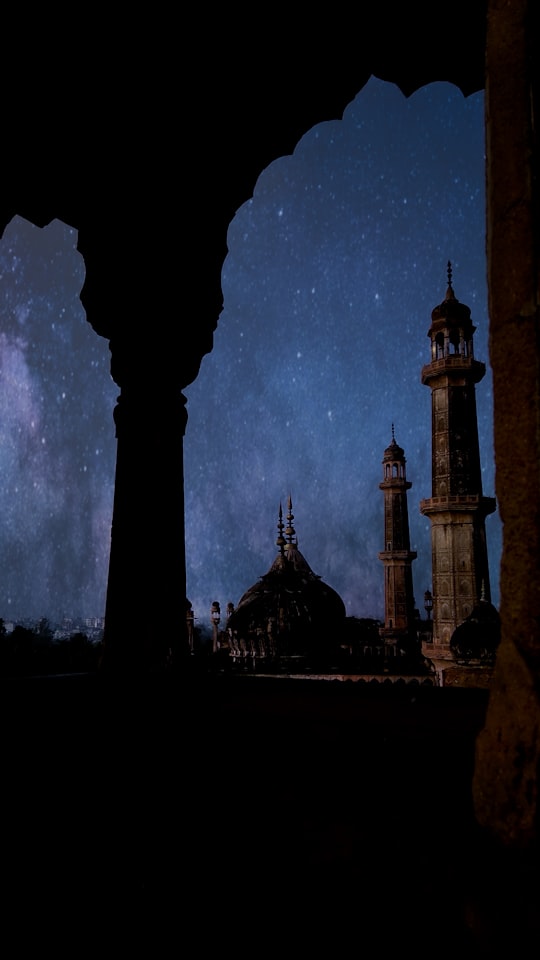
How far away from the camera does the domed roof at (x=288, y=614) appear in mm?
15835

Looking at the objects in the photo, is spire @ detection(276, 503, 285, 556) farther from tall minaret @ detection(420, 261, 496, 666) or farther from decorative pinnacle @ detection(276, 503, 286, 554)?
tall minaret @ detection(420, 261, 496, 666)

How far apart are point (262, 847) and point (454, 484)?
18.8 meters

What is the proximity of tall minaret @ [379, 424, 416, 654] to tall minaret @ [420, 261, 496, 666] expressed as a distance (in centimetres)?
990

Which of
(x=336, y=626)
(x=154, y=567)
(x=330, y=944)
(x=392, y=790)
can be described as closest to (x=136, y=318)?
(x=154, y=567)

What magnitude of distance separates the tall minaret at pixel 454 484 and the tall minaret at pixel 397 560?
9.90 m

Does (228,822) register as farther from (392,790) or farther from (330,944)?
(330,944)

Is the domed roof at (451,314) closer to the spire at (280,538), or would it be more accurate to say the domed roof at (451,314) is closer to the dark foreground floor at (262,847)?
the spire at (280,538)

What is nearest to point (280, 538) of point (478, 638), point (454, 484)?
point (454, 484)

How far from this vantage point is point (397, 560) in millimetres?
30562

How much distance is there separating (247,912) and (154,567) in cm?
377

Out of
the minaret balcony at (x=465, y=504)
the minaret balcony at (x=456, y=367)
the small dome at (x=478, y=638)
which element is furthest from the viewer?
the minaret balcony at (x=456, y=367)

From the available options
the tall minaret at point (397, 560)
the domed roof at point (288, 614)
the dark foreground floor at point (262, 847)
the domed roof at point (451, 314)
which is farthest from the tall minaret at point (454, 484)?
the dark foreground floor at point (262, 847)

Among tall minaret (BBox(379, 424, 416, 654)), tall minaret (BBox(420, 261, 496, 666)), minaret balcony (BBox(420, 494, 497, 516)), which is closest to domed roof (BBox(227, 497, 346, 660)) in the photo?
tall minaret (BBox(420, 261, 496, 666))

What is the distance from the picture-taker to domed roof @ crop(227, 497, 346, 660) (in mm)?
15835
